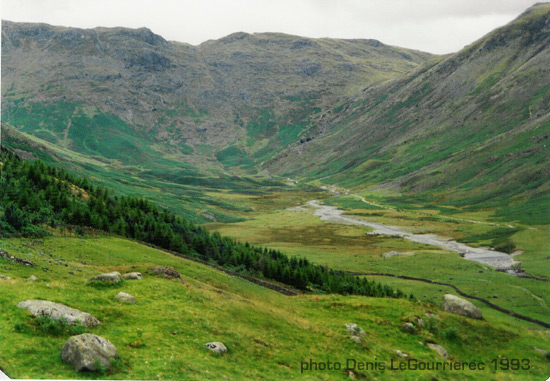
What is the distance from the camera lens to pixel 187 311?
126 feet

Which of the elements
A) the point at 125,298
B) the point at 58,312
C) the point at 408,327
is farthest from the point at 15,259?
the point at 408,327

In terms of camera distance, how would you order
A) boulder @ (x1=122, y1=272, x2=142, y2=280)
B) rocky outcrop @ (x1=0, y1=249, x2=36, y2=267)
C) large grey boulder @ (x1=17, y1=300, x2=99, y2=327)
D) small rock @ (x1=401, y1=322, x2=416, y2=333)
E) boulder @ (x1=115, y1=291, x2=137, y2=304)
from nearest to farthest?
large grey boulder @ (x1=17, y1=300, x2=99, y2=327)
boulder @ (x1=115, y1=291, x2=137, y2=304)
rocky outcrop @ (x1=0, y1=249, x2=36, y2=267)
boulder @ (x1=122, y1=272, x2=142, y2=280)
small rock @ (x1=401, y1=322, x2=416, y2=333)

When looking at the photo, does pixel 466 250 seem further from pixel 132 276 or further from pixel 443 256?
→ pixel 132 276

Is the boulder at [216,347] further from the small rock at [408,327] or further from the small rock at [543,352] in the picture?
the small rock at [543,352]

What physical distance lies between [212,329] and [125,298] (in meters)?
9.17

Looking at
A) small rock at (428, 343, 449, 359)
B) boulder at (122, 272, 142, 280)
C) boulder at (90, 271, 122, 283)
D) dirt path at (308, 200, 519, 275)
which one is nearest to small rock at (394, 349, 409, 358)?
small rock at (428, 343, 449, 359)

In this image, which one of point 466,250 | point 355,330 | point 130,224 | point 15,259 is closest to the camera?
point 15,259

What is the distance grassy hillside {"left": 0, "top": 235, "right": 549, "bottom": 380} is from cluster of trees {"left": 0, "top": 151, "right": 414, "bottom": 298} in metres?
12.7

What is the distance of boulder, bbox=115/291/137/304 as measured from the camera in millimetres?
36812

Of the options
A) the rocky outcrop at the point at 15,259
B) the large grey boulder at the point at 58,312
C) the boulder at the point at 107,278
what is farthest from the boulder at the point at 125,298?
the rocky outcrop at the point at 15,259

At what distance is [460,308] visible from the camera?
55.3m

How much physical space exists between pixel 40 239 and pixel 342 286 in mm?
56306

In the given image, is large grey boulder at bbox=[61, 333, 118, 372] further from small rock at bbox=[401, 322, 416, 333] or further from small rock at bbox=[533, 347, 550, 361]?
small rock at bbox=[533, 347, 550, 361]

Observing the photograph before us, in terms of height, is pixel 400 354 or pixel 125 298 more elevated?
pixel 125 298
